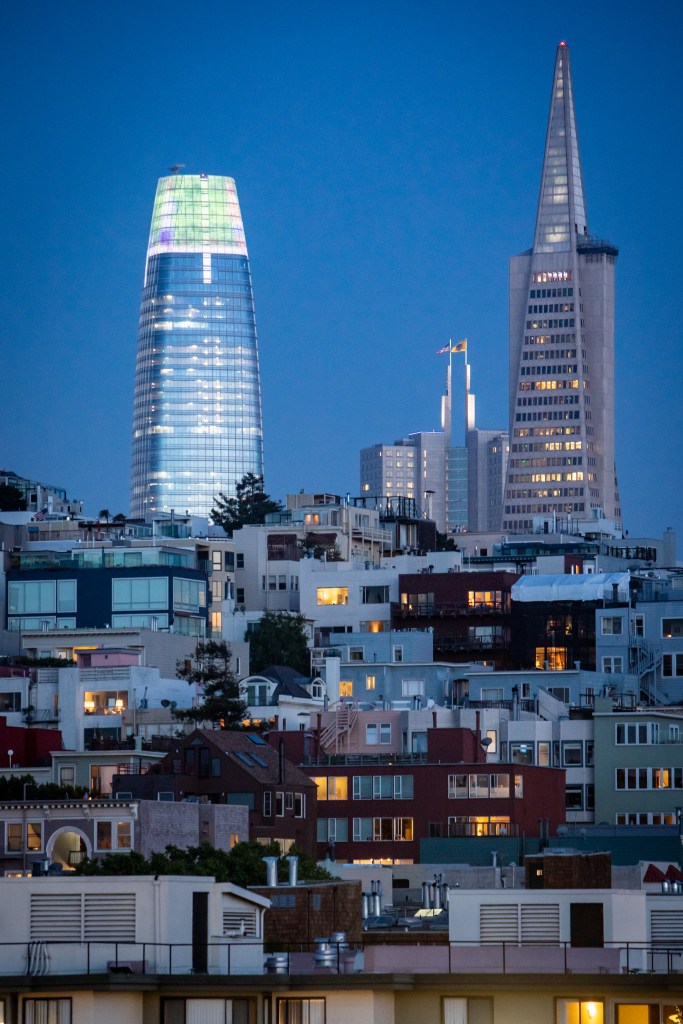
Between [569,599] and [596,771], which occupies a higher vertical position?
[569,599]

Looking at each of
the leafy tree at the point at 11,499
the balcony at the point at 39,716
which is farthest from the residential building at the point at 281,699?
the leafy tree at the point at 11,499

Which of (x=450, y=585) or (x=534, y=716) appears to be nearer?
(x=534, y=716)

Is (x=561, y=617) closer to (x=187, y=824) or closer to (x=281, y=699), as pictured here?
(x=281, y=699)

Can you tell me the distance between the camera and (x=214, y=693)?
11412cm

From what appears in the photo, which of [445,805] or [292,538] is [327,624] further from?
[445,805]

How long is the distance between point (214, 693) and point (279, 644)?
69.8ft

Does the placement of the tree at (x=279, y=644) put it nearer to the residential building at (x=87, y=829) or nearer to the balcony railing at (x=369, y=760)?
the balcony railing at (x=369, y=760)

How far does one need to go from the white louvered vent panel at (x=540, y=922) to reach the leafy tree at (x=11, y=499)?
143 m

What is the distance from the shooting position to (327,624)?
142 meters

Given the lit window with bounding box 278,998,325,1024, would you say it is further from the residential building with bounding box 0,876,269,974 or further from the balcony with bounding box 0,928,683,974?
the residential building with bounding box 0,876,269,974

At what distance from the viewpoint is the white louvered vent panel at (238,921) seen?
145ft

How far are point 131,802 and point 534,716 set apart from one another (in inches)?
1332

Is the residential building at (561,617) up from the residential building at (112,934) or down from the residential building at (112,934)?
up

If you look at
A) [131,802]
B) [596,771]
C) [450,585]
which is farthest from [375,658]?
[131,802]
